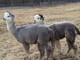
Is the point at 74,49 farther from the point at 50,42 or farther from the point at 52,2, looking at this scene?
the point at 52,2

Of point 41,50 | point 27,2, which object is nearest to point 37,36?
point 41,50

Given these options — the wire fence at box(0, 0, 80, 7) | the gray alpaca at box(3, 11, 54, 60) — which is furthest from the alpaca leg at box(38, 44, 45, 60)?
the wire fence at box(0, 0, 80, 7)

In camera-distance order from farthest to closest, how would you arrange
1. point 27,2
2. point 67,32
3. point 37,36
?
point 27,2
point 67,32
point 37,36

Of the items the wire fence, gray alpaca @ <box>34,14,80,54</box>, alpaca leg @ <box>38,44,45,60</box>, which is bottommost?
the wire fence

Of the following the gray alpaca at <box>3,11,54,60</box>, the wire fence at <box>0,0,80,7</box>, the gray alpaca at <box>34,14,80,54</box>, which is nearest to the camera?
the gray alpaca at <box>3,11,54,60</box>

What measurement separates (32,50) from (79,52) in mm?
1512

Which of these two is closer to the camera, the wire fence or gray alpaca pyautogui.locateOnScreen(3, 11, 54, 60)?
gray alpaca pyautogui.locateOnScreen(3, 11, 54, 60)

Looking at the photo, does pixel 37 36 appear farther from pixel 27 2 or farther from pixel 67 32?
pixel 27 2

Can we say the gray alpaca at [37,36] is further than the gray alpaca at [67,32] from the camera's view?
No

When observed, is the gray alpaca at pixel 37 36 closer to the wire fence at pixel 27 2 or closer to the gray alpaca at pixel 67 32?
the gray alpaca at pixel 67 32

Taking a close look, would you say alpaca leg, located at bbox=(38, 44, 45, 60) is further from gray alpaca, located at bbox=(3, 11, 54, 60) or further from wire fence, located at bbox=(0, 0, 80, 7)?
wire fence, located at bbox=(0, 0, 80, 7)

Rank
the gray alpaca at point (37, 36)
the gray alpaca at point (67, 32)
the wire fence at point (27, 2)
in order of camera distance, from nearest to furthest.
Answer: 1. the gray alpaca at point (37, 36)
2. the gray alpaca at point (67, 32)
3. the wire fence at point (27, 2)

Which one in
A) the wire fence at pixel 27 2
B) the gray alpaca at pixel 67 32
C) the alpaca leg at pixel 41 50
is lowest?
the wire fence at pixel 27 2

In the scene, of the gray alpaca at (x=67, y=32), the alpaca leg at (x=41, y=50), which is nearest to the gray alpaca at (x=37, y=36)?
the alpaca leg at (x=41, y=50)
